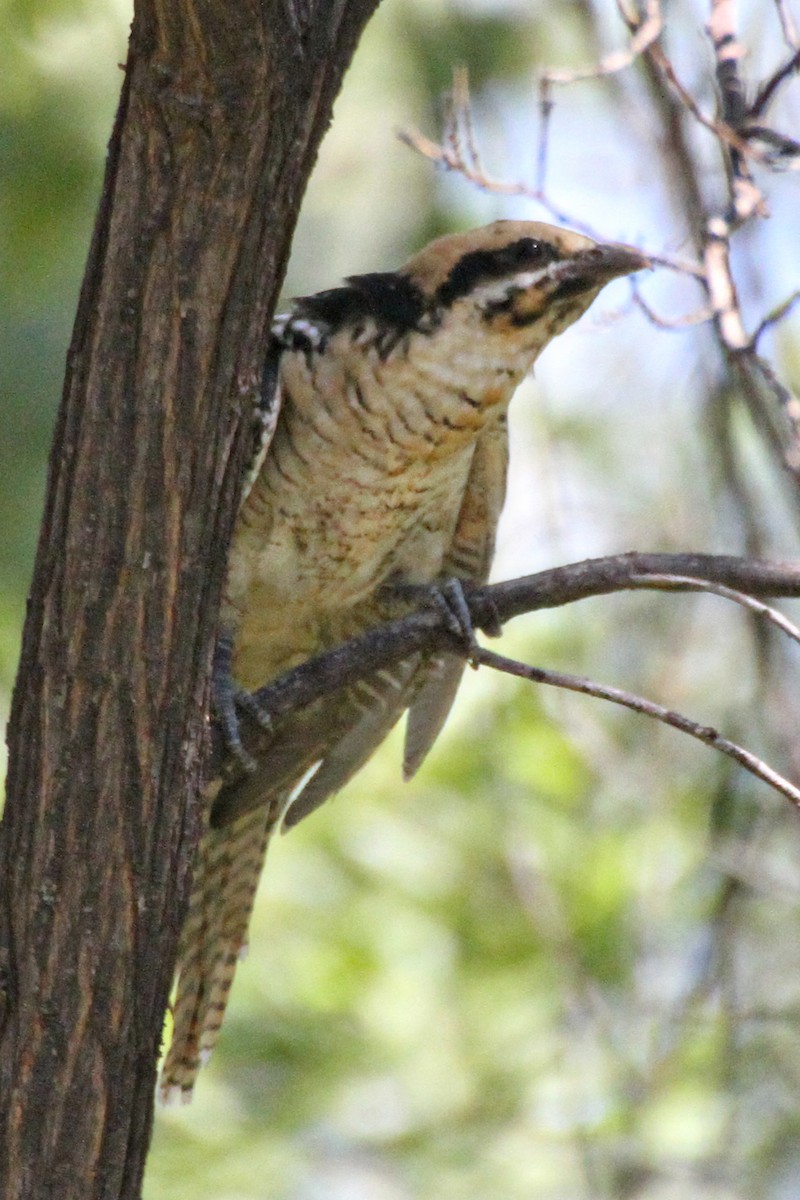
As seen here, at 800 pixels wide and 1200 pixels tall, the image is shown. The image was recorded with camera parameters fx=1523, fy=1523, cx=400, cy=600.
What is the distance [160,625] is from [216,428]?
303mm

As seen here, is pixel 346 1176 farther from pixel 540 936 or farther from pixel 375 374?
pixel 375 374

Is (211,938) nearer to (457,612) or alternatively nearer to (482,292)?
(457,612)

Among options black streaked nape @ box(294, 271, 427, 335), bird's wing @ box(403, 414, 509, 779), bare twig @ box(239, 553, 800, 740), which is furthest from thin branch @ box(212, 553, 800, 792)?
black streaked nape @ box(294, 271, 427, 335)

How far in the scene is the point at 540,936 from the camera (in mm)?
5211

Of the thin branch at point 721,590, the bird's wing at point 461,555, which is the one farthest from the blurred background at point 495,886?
the thin branch at point 721,590

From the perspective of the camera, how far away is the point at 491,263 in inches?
129

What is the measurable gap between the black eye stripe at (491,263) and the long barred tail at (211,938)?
4.58 ft

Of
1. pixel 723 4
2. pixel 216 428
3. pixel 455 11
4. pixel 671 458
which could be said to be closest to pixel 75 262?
pixel 455 11

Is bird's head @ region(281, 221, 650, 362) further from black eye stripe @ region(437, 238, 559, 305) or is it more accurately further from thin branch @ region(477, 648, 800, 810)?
thin branch @ region(477, 648, 800, 810)

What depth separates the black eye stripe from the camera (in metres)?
3.23

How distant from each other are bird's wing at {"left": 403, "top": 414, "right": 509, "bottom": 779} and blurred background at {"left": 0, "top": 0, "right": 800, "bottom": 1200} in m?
0.84

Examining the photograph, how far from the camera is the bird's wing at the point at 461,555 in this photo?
3650 millimetres

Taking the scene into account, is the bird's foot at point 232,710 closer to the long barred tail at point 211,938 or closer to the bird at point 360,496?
the bird at point 360,496

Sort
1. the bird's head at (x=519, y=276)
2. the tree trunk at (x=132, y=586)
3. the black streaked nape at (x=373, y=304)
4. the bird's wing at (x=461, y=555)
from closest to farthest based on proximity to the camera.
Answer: the tree trunk at (x=132, y=586)
the bird's head at (x=519, y=276)
the black streaked nape at (x=373, y=304)
the bird's wing at (x=461, y=555)
